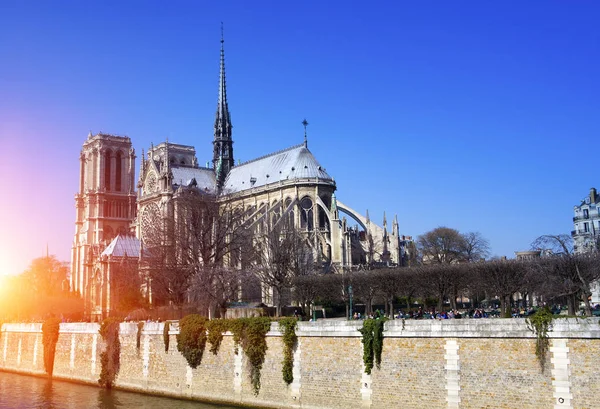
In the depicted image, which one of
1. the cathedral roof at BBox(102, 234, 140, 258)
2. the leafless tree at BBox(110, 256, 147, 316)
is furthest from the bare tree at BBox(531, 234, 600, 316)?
the cathedral roof at BBox(102, 234, 140, 258)

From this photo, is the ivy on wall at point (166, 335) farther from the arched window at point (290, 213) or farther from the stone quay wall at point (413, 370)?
the arched window at point (290, 213)

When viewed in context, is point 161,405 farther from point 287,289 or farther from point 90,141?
point 90,141

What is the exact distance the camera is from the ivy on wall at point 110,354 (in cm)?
3581

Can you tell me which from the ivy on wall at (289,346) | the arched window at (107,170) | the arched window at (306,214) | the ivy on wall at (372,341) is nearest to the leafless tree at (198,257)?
the ivy on wall at (289,346)

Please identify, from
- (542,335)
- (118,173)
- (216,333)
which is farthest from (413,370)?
(118,173)

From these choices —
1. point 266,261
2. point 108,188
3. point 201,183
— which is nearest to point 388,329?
point 266,261

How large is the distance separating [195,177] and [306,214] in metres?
23.3

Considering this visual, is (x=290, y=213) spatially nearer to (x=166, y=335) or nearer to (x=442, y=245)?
(x=442, y=245)

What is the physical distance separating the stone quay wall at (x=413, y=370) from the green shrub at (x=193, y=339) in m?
0.43

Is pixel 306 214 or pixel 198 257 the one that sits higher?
pixel 306 214

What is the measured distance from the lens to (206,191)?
57.2 m

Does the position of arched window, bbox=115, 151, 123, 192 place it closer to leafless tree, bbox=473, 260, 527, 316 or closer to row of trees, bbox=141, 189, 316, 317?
row of trees, bbox=141, 189, 316, 317

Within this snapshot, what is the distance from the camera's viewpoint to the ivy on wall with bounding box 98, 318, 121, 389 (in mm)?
35812

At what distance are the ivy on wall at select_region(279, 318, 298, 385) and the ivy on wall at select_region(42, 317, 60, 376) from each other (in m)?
21.6
